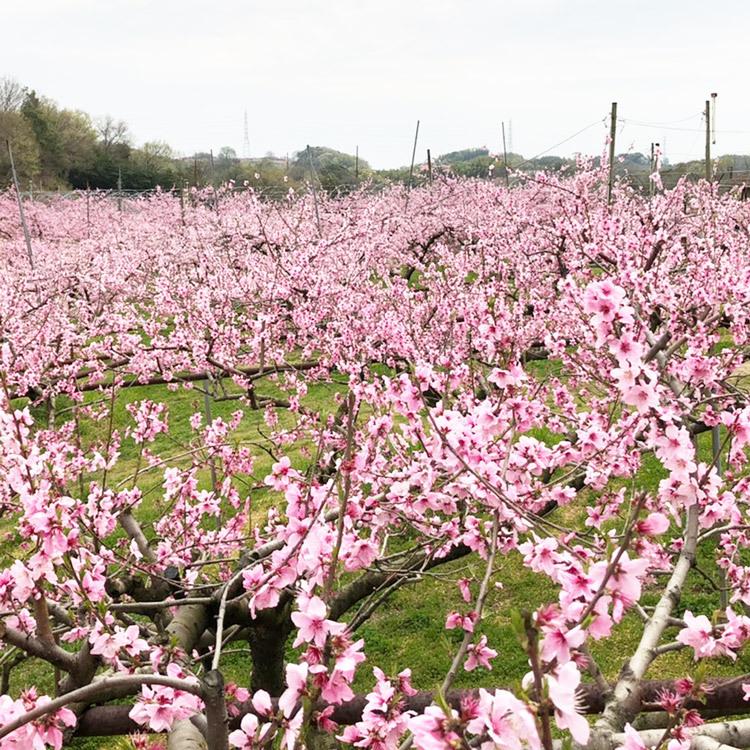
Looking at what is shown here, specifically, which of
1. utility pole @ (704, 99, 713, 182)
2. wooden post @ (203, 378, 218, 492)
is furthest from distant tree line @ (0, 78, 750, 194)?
wooden post @ (203, 378, 218, 492)

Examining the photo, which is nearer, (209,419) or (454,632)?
(454,632)

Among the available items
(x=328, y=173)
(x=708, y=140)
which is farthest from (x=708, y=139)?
(x=328, y=173)

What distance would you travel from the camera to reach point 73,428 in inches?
360

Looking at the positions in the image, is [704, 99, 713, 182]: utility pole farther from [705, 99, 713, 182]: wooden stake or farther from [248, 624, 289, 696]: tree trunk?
[248, 624, 289, 696]: tree trunk

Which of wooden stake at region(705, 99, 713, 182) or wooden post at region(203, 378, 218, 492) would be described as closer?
wooden post at region(203, 378, 218, 492)

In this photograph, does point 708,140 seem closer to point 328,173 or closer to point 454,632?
point 454,632

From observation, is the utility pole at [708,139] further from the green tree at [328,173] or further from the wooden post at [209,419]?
the green tree at [328,173]

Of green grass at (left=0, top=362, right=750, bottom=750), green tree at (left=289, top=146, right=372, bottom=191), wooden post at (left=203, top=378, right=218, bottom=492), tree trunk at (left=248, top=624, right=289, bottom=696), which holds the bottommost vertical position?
green grass at (left=0, top=362, right=750, bottom=750)

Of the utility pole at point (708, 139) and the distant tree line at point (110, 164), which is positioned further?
the distant tree line at point (110, 164)

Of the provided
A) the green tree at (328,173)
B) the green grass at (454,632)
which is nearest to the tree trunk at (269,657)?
the green grass at (454,632)

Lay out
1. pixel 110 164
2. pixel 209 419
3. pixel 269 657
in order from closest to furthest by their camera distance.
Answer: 1. pixel 269 657
2. pixel 209 419
3. pixel 110 164

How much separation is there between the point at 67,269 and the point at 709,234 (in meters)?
14.8

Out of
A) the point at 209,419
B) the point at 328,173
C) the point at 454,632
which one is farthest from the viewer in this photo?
the point at 328,173

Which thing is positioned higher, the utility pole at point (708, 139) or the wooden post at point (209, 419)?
the utility pole at point (708, 139)
